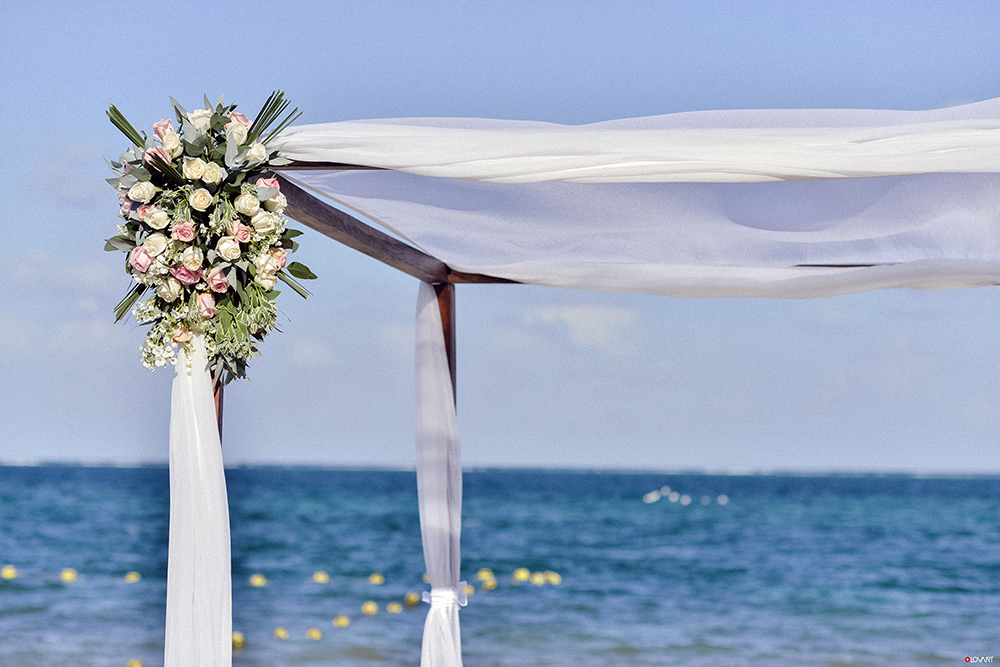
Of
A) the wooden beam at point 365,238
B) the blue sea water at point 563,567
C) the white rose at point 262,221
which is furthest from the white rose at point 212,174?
the blue sea water at point 563,567

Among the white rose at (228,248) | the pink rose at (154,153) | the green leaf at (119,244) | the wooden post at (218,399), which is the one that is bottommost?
the wooden post at (218,399)

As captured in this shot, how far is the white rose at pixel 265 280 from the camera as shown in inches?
73.9

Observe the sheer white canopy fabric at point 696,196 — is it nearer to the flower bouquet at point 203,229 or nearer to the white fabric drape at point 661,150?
the white fabric drape at point 661,150

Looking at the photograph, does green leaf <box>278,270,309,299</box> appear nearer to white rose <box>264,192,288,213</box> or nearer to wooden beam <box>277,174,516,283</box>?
white rose <box>264,192,288,213</box>

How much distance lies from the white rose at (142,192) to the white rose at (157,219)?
0.12 ft

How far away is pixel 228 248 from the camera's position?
5.92 feet

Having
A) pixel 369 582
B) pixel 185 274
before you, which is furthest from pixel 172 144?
pixel 369 582

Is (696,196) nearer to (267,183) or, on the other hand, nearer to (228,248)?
(267,183)

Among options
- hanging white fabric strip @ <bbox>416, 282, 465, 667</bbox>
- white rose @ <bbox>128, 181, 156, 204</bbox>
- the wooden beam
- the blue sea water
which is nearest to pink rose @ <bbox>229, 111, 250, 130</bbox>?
white rose @ <bbox>128, 181, 156, 204</bbox>

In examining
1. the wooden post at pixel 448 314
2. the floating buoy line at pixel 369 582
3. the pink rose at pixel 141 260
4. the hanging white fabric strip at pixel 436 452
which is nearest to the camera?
the pink rose at pixel 141 260

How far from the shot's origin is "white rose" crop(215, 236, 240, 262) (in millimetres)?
1805

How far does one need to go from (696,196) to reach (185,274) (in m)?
Answer: 1.29

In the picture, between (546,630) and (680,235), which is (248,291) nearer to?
(680,235)

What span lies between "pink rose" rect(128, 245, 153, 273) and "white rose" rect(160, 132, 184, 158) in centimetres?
21
